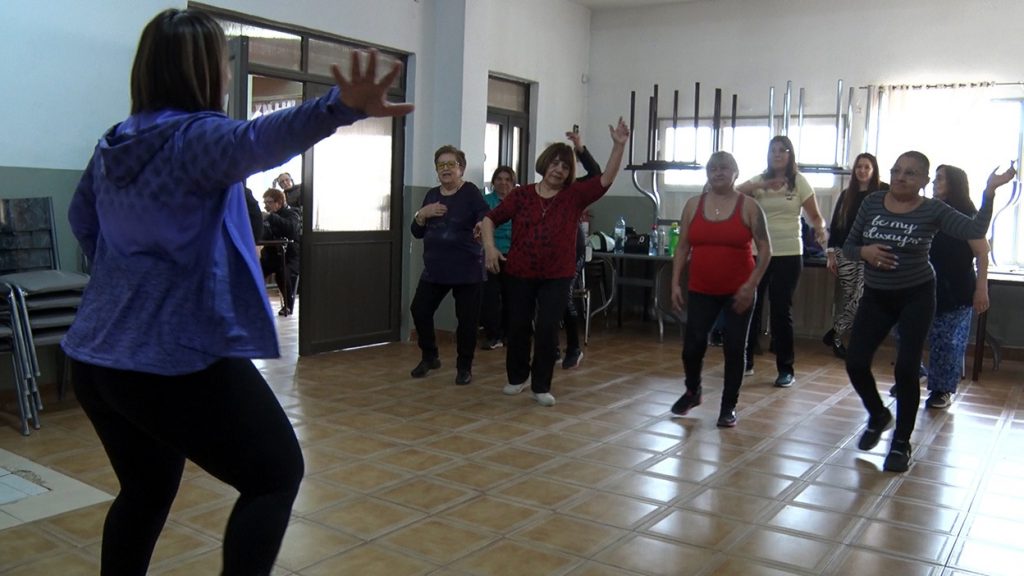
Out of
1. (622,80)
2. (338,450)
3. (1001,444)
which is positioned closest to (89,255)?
(338,450)

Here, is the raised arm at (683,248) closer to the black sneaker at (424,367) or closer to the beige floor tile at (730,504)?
the beige floor tile at (730,504)

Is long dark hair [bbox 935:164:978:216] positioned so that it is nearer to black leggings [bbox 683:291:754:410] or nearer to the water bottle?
black leggings [bbox 683:291:754:410]

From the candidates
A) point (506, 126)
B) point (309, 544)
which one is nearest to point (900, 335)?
point (309, 544)

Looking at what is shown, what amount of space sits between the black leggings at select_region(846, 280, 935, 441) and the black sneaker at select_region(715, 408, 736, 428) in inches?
28.1

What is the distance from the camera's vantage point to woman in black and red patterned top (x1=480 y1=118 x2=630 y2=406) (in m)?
4.49

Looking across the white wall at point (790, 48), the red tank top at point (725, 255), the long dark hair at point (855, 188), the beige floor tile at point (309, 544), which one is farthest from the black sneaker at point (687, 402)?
the white wall at point (790, 48)

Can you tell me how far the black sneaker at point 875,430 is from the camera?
396 centimetres

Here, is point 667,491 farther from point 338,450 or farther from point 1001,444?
point 1001,444

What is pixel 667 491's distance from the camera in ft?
11.0

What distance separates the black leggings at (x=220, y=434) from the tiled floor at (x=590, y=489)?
0.97 m

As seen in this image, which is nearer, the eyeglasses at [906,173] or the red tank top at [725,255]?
the eyeglasses at [906,173]

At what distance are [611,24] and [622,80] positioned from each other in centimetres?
55

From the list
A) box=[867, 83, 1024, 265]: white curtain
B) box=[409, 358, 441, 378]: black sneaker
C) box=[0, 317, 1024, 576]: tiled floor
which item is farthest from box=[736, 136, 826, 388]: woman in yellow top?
box=[409, 358, 441, 378]: black sneaker

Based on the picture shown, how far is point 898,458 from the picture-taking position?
146 inches
